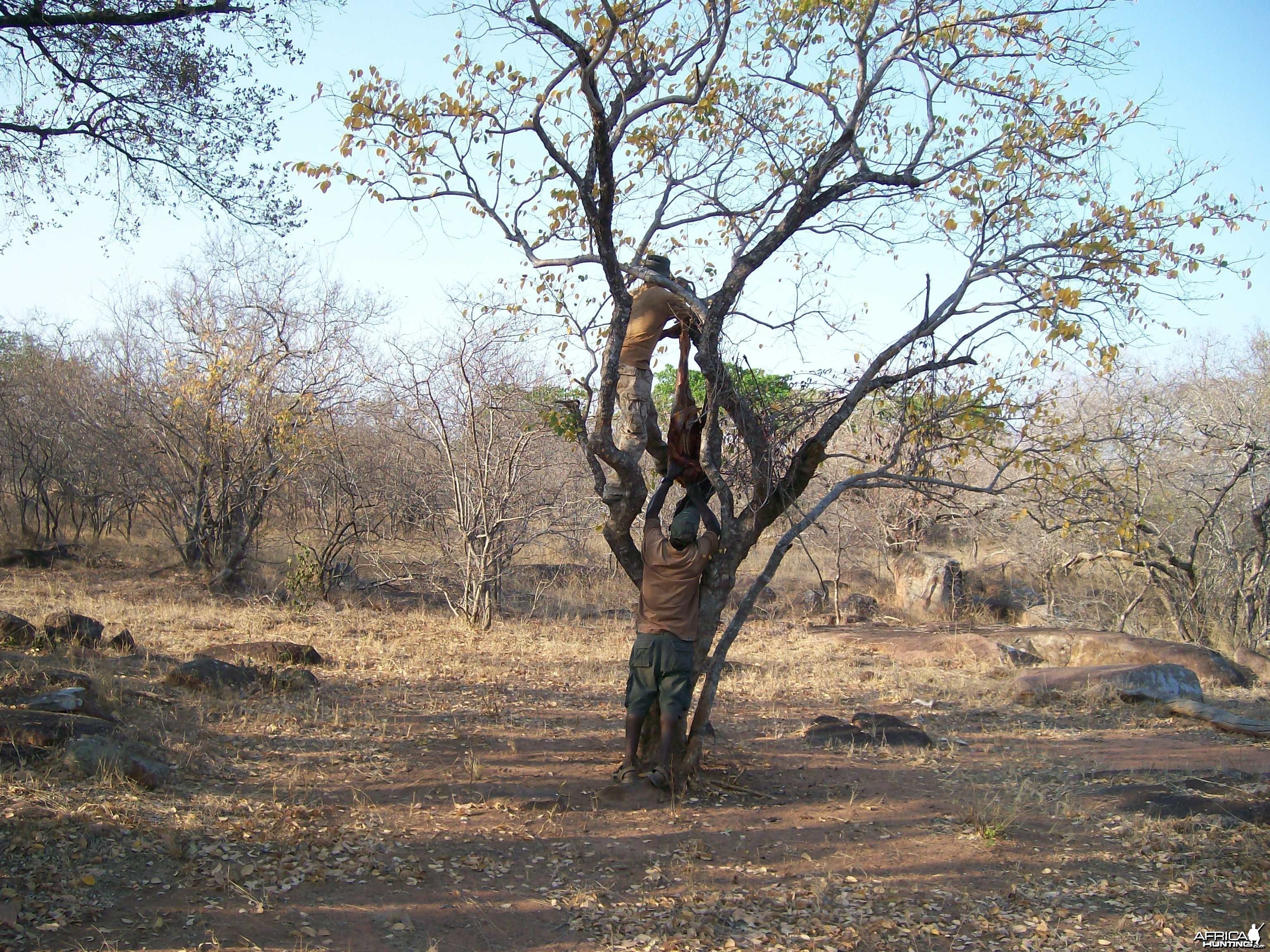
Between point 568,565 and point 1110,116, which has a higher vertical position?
point 1110,116

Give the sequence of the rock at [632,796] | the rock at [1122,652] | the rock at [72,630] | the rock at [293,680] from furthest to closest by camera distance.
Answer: the rock at [1122,652] → the rock at [72,630] → the rock at [293,680] → the rock at [632,796]

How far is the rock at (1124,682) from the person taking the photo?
9.43 m

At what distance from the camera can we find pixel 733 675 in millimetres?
10516

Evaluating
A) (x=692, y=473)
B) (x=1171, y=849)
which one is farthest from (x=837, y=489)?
(x=1171, y=849)

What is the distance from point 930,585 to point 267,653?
1279 cm

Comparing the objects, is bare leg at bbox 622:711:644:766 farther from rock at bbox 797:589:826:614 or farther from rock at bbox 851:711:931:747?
rock at bbox 797:589:826:614

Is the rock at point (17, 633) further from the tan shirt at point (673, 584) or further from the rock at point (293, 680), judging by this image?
the tan shirt at point (673, 584)

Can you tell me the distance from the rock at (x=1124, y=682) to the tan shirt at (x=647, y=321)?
631cm

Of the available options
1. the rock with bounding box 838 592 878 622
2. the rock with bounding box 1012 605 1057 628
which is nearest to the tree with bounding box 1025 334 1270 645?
the rock with bounding box 1012 605 1057 628

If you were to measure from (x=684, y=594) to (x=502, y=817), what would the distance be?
1.70 m

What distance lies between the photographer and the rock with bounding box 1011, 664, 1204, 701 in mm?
9430

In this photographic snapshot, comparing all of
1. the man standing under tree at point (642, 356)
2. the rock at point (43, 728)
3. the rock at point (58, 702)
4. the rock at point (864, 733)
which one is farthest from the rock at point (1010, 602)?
the rock at point (43, 728)

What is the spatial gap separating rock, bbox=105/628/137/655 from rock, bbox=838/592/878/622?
1179 centimetres

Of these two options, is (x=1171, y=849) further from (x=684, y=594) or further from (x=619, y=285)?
(x=619, y=285)
